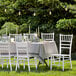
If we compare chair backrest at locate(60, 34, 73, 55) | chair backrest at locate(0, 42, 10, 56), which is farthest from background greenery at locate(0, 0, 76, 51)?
chair backrest at locate(0, 42, 10, 56)

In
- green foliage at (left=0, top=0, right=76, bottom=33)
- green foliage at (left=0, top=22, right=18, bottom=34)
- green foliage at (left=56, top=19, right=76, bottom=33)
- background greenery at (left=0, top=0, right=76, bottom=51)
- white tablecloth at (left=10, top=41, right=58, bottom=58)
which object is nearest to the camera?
white tablecloth at (left=10, top=41, right=58, bottom=58)

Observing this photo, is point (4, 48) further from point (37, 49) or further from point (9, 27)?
point (9, 27)

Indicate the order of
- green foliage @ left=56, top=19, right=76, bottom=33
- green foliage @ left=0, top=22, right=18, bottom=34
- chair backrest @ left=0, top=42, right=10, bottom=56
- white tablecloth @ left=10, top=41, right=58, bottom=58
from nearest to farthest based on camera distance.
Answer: white tablecloth @ left=10, top=41, right=58, bottom=58 < chair backrest @ left=0, top=42, right=10, bottom=56 < green foliage @ left=56, top=19, right=76, bottom=33 < green foliage @ left=0, top=22, right=18, bottom=34

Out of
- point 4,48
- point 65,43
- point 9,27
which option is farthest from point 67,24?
point 4,48

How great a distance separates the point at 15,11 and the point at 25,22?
0.68 metres

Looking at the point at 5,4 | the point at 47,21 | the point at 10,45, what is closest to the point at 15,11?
the point at 5,4

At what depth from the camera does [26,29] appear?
9898mm

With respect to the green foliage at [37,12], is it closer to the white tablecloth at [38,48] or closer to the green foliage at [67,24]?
the green foliage at [67,24]

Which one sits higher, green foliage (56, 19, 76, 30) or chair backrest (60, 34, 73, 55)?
green foliage (56, 19, 76, 30)

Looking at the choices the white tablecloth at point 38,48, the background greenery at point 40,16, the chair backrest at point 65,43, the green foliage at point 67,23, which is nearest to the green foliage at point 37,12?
the background greenery at point 40,16

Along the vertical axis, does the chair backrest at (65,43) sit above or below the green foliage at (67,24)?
below

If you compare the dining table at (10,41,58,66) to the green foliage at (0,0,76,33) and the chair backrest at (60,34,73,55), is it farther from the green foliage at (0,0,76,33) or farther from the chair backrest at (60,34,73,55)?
the green foliage at (0,0,76,33)

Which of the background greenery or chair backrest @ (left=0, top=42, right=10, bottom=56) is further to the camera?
the background greenery

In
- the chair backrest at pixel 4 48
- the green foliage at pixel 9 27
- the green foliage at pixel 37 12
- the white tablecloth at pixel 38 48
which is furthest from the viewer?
the green foliage at pixel 9 27
